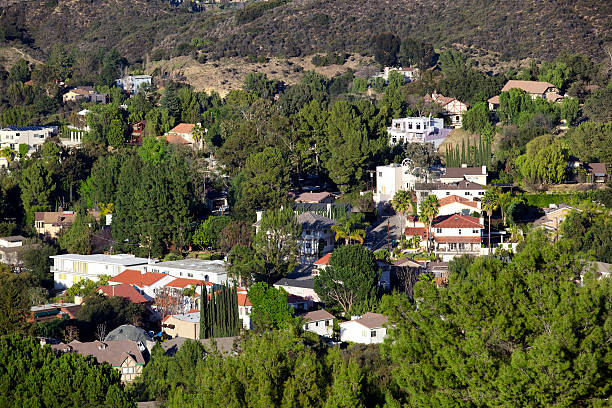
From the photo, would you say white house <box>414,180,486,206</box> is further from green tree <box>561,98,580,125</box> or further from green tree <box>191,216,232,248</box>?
green tree <box>561,98,580,125</box>

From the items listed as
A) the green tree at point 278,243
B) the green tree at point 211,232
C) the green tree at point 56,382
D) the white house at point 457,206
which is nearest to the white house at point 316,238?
the green tree at point 278,243

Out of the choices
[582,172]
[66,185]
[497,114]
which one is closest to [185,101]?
[66,185]

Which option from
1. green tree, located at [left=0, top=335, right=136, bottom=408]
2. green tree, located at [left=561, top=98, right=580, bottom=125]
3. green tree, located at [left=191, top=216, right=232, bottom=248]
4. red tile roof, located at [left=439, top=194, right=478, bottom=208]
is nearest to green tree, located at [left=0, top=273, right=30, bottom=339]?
green tree, located at [left=0, top=335, right=136, bottom=408]

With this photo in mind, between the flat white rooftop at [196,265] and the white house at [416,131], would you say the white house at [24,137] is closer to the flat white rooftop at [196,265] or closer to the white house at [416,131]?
the white house at [416,131]

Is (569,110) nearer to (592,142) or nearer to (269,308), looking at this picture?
(592,142)

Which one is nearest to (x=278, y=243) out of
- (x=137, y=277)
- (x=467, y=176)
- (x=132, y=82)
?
(x=137, y=277)

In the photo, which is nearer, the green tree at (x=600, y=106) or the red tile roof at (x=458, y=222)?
the red tile roof at (x=458, y=222)

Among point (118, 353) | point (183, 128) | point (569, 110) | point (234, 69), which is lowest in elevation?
point (118, 353)
